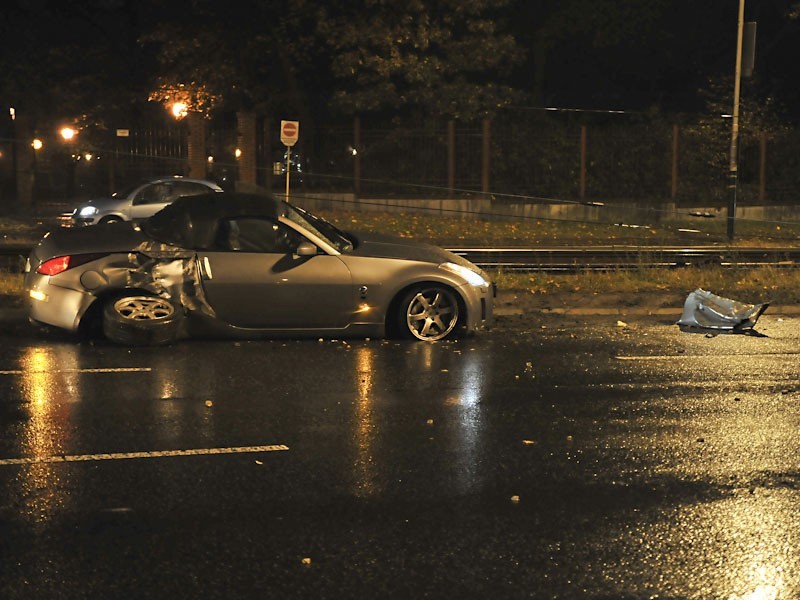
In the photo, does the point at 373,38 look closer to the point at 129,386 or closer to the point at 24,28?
the point at 24,28

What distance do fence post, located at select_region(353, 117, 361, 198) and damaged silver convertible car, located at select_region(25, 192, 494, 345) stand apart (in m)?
22.7

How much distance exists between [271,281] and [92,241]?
67.9 inches

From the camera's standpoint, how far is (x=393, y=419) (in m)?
8.33

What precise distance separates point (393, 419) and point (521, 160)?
28101 millimetres

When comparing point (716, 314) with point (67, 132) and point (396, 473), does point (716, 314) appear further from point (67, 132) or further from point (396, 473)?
point (67, 132)

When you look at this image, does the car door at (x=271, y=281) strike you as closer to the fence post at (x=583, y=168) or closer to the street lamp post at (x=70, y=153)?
the fence post at (x=583, y=168)

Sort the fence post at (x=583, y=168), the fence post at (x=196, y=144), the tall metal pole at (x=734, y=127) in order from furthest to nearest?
the fence post at (x=196, y=144), the fence post at (x=583, y=168), the tall metal pole at (x=734, y=127)

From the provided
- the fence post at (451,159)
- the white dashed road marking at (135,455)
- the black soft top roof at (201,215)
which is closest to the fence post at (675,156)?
the fence post at (451,159)

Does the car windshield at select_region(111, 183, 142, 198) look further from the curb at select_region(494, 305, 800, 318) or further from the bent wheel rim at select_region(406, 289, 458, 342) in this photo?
the bent wheel rim at select_region(406, 289, 458, 342)

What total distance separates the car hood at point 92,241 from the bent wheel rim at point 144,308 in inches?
19.5

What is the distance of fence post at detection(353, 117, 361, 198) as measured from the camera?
113 ft

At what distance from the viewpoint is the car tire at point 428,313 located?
11719 millimetres

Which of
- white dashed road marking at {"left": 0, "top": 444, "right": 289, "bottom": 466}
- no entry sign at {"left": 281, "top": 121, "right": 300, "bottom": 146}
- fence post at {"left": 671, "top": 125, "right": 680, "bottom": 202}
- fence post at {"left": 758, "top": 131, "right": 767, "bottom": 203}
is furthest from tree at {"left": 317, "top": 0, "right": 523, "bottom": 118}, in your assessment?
white dashed road marking at {"left": 0, "top": 444, "right": 289, "bottom": 466}

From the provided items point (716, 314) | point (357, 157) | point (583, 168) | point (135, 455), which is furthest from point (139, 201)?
point (135, 455)
